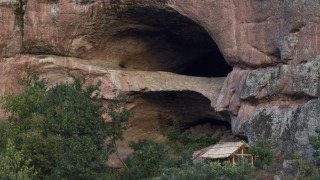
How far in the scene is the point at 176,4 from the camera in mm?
20047

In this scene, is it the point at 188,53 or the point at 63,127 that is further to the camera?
the point at 188,53

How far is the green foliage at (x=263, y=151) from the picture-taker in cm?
1695

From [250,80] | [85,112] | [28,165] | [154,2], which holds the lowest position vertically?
[28,165]

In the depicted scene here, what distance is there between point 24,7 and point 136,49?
4.18m

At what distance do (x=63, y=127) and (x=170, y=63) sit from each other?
22.6 feet

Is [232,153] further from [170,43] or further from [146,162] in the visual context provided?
[170,43]

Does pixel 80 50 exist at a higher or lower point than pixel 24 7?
lower

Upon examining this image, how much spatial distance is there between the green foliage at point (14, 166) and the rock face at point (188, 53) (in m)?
5.04

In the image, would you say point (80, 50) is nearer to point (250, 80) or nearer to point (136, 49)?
point (136, 49)

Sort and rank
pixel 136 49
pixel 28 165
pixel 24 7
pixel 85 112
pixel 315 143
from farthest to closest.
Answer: pixel 136 49 → pixel 24 7 → pixel 85 112 → pixel 28 165 → pixel 315 143

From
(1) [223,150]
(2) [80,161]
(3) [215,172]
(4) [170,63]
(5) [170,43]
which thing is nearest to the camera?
(3) [215,172]

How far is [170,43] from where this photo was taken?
23.4 metres

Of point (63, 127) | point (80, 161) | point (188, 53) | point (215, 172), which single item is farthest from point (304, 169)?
point (188, 53)

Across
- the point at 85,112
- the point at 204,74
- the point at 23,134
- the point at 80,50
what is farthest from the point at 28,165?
the point at 204,74
